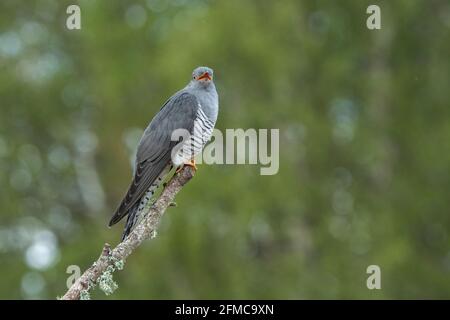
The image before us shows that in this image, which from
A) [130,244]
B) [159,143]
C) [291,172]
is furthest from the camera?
[291,172]

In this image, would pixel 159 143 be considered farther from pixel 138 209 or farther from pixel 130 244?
pixel 130 244

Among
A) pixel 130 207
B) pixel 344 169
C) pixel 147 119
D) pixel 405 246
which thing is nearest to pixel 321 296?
pixel 405 246

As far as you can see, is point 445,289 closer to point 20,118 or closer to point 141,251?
point 141,251

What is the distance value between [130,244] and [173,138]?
1.68 meters

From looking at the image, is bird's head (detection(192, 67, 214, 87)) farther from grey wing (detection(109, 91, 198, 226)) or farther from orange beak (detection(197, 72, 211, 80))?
grey wing (detection(109, 91, 198, 226))

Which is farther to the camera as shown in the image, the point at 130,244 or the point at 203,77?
the point at 203,77

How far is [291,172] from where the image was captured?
10961 mm

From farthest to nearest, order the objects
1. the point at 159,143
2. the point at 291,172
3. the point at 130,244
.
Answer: the point at 291,172 < the point at 159,143 < the point at 130,244

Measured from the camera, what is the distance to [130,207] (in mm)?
5012

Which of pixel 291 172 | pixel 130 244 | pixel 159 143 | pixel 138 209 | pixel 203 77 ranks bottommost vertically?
pixel 130 244

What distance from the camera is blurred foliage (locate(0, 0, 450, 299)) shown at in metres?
10.5

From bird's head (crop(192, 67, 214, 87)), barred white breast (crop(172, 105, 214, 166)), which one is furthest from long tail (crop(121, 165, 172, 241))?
bird's head (crop(192, 67, 214, 87))

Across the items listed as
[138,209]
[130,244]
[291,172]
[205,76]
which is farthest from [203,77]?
[291,172]

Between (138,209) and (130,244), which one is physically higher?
(138,209)
